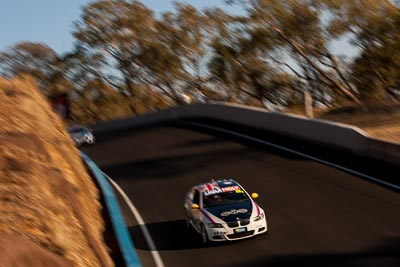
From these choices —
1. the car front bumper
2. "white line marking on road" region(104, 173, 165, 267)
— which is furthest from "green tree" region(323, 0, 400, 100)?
the car front bumper

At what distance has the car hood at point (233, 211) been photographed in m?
15.7

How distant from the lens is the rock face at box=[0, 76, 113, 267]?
11.0 metres

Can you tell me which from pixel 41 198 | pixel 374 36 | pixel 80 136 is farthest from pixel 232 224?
pixel 374 36

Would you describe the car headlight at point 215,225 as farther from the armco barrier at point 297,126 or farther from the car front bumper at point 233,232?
the armco barrier at point 297,126

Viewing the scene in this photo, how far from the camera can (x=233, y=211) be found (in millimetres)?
15938

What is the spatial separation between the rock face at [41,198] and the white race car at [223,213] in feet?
8.26

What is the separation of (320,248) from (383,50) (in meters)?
39.3

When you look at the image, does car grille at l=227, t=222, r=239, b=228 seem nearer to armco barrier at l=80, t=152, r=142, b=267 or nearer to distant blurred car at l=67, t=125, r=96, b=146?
armco barrier at l=80, t=152, r=142, b=267

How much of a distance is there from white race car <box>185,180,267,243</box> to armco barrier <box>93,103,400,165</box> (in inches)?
256

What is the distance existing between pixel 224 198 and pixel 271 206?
2122 millimetres

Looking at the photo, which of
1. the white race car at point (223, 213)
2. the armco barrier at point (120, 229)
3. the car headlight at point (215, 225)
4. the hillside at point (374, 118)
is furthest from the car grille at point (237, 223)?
the hillside at point (374, 118)

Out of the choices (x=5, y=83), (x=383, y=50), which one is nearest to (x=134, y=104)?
(x=383, y=50)

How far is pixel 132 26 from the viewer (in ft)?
258

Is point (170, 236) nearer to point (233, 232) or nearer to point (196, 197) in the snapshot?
point (196, 197)
